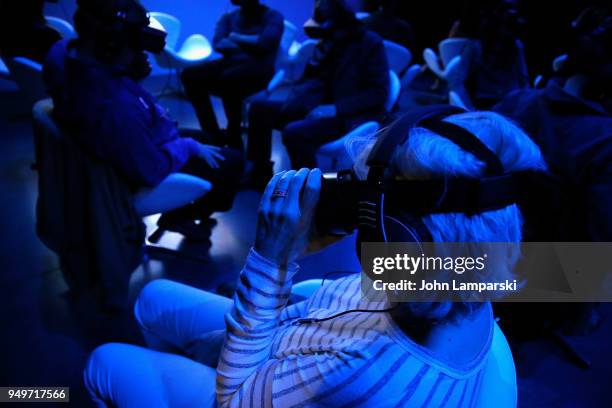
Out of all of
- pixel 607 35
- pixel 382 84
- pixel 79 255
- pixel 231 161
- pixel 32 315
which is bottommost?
pixel 32 315

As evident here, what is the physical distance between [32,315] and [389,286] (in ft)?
5.33

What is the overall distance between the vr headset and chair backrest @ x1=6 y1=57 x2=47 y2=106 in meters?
2.05

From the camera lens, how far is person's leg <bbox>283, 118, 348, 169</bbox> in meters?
2.21

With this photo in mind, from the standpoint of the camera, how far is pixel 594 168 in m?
1.04

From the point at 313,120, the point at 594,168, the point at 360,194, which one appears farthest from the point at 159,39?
the point at 594,168

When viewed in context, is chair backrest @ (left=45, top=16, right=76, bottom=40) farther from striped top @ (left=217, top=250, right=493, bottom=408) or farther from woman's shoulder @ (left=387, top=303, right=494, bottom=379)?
woman's shoulder @ (left=387, top=303, right=494, bottom=379)

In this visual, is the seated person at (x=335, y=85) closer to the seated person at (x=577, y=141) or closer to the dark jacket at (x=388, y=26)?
the seated person at (x=577, y=141)

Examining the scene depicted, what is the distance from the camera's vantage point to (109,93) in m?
1.27

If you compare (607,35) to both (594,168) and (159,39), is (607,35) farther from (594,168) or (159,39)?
(159,39)

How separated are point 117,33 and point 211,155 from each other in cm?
61

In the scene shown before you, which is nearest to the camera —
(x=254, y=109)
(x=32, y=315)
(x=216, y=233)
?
(x=32, y=315)

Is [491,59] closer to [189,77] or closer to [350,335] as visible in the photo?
[189,77]

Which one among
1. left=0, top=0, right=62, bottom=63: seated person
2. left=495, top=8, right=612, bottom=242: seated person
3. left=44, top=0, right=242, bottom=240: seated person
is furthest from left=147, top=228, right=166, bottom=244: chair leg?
left=0, top=0, right=62, bottom=63: seated person

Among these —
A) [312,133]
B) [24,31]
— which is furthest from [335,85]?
[24,31]
